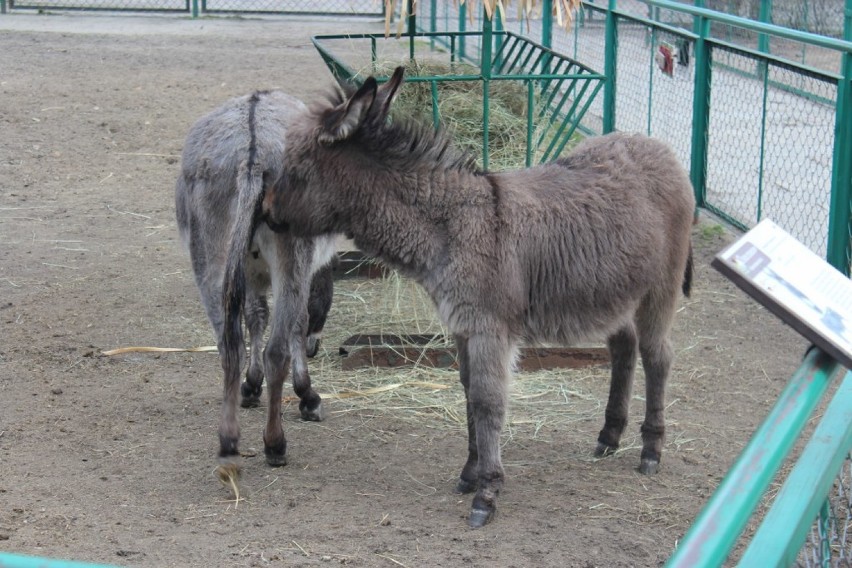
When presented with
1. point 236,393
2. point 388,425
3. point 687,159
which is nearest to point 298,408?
point 388,425

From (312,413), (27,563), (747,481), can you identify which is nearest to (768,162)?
(312,413)

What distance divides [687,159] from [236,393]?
248 inches

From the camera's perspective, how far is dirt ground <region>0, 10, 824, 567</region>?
3965mm

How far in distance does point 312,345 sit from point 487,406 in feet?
7.23

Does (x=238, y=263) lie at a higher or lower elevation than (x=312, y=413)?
higher

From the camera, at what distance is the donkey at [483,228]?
401cm

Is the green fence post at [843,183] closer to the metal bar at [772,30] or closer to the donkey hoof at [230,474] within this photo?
the metal bar at [772,30]

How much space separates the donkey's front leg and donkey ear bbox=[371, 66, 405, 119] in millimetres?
930

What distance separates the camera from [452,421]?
5.26 metres

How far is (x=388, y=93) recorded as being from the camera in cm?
394

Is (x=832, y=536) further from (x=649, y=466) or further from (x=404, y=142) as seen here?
(x=404, y=142)

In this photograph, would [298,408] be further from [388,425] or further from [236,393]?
[236,393]

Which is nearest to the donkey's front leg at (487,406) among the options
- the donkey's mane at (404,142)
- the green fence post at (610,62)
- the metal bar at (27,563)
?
the donkey's mane at (404,142)

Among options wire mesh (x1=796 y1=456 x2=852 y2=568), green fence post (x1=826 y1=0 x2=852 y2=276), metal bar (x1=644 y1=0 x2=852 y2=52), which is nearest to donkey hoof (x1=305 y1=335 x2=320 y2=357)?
wire mesh (x1=796 y1=456 x2=852 y2=568)
